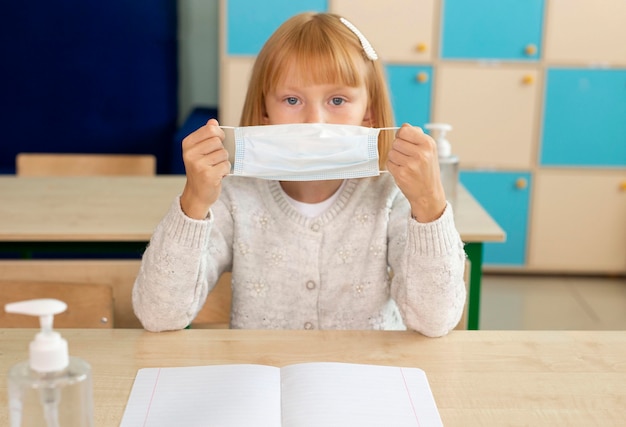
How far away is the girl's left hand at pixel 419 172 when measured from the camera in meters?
1.15

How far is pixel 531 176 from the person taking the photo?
11.3 ft

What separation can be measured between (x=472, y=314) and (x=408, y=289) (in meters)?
0.70

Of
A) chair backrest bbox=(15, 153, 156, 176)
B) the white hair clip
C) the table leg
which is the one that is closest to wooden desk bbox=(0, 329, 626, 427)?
the white hair clip

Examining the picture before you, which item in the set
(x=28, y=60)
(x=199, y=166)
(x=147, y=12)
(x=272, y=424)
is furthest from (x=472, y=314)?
(x=28, y=60)

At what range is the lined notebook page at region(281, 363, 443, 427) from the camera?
0.88 metres

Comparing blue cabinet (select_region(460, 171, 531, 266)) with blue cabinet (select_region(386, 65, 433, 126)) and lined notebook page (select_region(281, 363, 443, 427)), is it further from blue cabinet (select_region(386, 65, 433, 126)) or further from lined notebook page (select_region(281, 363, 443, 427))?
lined notebook page (select_region(281, 363, 443, 427))

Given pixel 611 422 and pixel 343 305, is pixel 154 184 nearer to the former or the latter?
pixel 343 305

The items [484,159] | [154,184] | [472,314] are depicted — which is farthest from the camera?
[484,159]

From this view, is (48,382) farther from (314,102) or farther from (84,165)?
(84,165)

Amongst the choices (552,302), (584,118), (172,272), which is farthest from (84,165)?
(584,118)

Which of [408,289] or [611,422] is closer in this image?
[611,422]

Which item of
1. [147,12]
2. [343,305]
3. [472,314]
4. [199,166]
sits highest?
[147,12]


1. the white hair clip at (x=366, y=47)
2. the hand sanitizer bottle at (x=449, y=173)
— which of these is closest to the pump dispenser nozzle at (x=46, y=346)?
the white hair clip at (x=366, y=47)

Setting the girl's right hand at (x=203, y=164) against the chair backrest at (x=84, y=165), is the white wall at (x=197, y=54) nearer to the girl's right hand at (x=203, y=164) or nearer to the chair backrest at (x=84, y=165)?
the chair backrest at (x=84, y=165)
